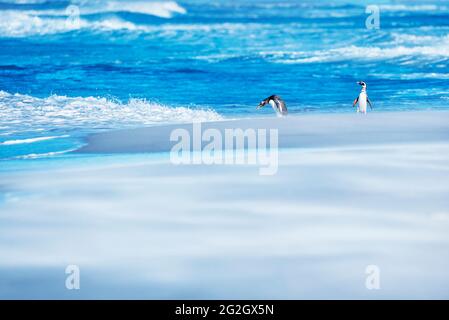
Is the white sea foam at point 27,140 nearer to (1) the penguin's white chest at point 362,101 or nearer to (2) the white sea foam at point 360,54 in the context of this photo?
(1) the penguin's white chest at point 362,101

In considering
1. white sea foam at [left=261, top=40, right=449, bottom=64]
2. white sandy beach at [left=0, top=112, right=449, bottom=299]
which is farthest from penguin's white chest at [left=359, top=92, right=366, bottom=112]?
white sea foam at [left=261, top=40, right=449, bottom=64]

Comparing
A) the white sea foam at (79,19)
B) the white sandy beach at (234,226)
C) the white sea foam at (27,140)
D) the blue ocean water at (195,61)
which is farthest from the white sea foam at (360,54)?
the white sandy beach at (234,226)

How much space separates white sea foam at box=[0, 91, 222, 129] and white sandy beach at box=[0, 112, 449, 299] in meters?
2.96

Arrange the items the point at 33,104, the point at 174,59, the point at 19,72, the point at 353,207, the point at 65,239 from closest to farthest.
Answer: the point at 65,239 → the point at 353,207 → the point at 33,104 → the point at 19,72 → the point at 174,59

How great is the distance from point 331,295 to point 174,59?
2251 centimetres

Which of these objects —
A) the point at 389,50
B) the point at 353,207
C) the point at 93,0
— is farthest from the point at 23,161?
the point at 93,0

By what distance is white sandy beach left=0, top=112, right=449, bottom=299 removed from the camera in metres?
4.45

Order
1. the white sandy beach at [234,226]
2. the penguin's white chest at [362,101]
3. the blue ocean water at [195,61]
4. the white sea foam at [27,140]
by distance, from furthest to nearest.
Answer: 1. the blue ocean water at [195,61]
2. the penguin's white chest at [362,101]
3. the white sea foam at [27,140]
4. the white sandy beach at [234,226]

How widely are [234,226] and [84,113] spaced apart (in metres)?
6.78

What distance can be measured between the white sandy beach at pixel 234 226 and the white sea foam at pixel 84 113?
296 cm

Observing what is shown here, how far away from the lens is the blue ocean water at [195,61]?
12211 millimetres
